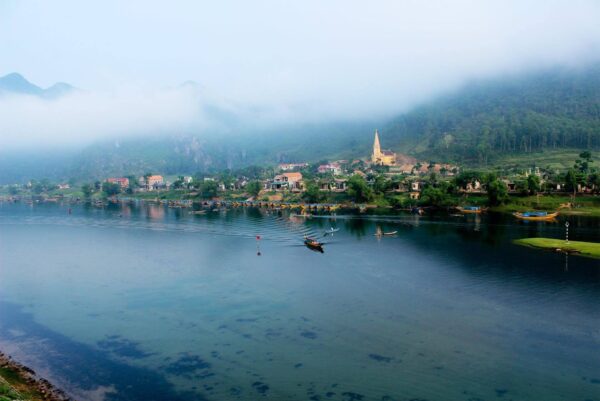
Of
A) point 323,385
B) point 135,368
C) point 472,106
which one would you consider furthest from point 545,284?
point 472,106

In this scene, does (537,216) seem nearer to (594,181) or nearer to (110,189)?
(594,181)

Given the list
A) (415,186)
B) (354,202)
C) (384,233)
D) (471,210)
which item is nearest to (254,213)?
(354,202)

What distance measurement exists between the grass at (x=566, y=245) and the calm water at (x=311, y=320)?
207 cm

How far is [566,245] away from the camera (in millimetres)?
44844

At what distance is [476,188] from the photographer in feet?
292

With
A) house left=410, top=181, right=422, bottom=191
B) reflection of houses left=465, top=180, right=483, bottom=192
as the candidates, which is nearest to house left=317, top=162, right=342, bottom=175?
house left=410, top=181, right=422, bottom=191

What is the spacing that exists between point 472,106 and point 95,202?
465 feet

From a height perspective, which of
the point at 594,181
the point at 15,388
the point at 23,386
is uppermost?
the point at 594,181

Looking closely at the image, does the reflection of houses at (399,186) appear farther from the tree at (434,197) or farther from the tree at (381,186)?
the tree at (434,197)

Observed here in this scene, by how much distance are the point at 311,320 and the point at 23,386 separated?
48.6 ft

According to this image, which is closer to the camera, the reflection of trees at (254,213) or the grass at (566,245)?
the grass at (566,245)

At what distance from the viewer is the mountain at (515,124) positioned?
12506 centimetres

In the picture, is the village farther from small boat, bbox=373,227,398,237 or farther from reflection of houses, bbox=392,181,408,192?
small boat, bbox=373,227,398,237

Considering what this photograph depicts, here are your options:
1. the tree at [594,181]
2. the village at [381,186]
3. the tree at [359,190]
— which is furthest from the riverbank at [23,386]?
the tree at [594,181]
